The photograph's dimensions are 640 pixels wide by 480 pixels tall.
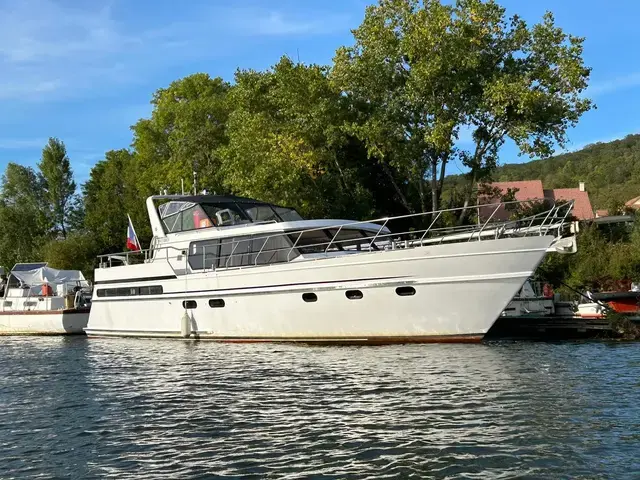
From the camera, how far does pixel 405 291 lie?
16.2 m

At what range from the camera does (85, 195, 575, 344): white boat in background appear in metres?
15.6

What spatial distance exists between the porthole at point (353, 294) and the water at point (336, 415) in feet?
4.27

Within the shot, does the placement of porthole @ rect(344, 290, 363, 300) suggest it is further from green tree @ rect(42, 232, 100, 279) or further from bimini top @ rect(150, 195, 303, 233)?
green tree @ rect(42, 232, 100, 279)

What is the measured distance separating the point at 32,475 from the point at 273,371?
6.54 meters

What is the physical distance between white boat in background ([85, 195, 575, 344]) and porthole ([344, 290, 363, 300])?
31 mm

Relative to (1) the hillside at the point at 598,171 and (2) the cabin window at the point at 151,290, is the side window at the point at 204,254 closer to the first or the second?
(2) the cabin window at the point at 151,290

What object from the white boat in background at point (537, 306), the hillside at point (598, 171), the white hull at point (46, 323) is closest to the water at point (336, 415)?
the white boat in background at point (537, 306)

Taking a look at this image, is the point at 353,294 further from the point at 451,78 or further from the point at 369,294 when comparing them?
the point at 451,78

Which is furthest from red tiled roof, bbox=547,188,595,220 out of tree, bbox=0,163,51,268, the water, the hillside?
tree, bbox=0,163,51,268

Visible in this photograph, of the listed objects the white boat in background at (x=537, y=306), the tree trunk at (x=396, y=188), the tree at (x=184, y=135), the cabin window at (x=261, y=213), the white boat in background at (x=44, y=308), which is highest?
the tree at (x=184, y=135)

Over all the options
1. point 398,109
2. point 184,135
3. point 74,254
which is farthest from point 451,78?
point 74,254

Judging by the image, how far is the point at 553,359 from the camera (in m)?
14.6

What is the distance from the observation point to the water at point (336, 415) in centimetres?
786

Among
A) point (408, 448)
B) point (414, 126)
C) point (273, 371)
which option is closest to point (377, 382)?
point (273, 371)
